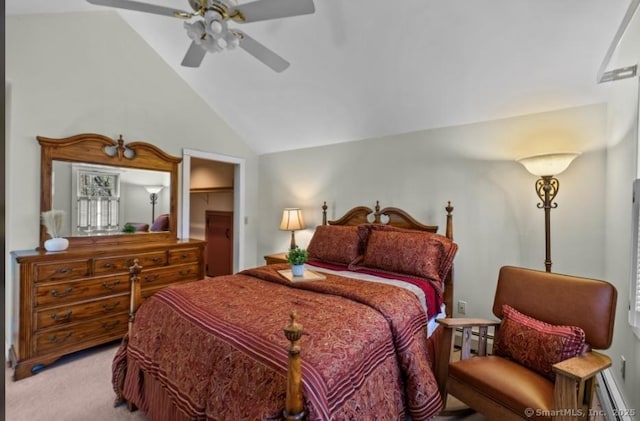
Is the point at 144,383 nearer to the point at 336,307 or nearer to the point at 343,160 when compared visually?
the point at 336,307

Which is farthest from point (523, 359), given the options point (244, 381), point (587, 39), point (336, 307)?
point (587, 39)

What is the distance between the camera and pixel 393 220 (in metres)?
3.45

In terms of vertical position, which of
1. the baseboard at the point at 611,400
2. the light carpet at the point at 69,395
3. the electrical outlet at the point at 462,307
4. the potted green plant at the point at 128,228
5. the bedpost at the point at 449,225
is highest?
the bedpost at the point at 449,225

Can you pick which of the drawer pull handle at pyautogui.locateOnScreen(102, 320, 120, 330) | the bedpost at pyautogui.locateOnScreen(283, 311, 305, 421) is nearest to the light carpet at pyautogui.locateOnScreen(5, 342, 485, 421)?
the drawer pull handle at pyautogui.locateOnScreen(102, 320, 120, 330)

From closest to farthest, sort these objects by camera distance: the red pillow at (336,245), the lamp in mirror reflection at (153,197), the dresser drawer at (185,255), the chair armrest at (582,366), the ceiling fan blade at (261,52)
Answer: the chair armrest at (582,366), the ceiling fan blade at (261,52), the red pillow at (336,245), the dresser drawer at (185,255), the lamp in mirror reflection at (153,197)

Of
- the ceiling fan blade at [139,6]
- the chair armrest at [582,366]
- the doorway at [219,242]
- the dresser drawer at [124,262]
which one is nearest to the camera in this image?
the chair armrest at [582,366]

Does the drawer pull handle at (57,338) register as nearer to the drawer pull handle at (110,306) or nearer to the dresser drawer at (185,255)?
the drawer pull handle at (110,306)

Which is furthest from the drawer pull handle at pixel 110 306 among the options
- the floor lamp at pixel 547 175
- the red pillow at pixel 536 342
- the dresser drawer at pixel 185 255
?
the floor lamp at pixel 547 175

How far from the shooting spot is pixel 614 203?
2.22m

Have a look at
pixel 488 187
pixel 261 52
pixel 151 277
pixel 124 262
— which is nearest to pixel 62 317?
pixel 124 262

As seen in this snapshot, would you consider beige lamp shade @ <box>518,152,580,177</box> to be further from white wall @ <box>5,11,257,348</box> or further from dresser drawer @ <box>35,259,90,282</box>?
dresser drawer @ <box>35,259,90,282</box>

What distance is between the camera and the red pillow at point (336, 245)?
3121mm

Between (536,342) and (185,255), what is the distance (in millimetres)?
3335

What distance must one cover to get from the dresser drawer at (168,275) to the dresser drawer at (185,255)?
0.19 feet
